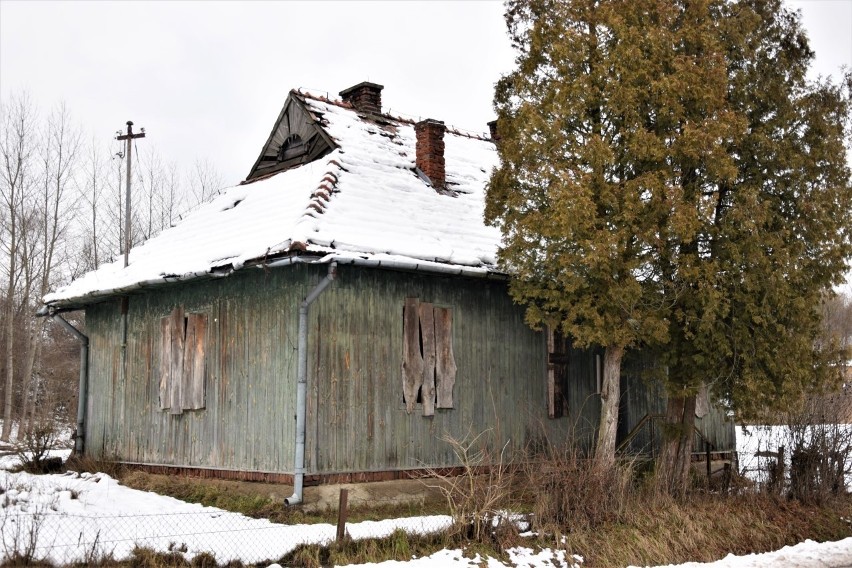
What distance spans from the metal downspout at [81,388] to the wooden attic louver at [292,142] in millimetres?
4586

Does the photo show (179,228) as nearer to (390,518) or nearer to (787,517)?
(390,518)

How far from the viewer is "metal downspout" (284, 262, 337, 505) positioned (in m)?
11.6

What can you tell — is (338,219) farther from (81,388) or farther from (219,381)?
(81,388)

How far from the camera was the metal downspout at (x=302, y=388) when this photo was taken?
38.1 ft

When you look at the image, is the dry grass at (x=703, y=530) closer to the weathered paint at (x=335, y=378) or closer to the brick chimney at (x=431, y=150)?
the weathered paint at (x=335, y=378)

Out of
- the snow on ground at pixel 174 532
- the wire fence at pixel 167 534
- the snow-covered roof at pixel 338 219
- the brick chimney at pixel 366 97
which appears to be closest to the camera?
the wire fence at pixel 167 534

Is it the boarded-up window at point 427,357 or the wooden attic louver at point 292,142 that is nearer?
the boarded-up window at point 427,357

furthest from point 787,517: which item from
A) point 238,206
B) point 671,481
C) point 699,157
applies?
point 238,206

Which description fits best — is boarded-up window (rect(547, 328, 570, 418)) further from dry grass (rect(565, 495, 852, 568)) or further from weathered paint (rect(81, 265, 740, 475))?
dry grass (rect(565, 495, 852, 568))

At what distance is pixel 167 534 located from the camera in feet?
33.0

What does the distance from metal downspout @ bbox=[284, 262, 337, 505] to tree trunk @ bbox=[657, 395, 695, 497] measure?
5.65 m

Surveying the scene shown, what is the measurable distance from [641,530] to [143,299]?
9506mm

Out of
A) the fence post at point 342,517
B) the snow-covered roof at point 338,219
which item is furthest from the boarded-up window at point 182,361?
the fence post at point 342,517

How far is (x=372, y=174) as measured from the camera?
15.0 metres
